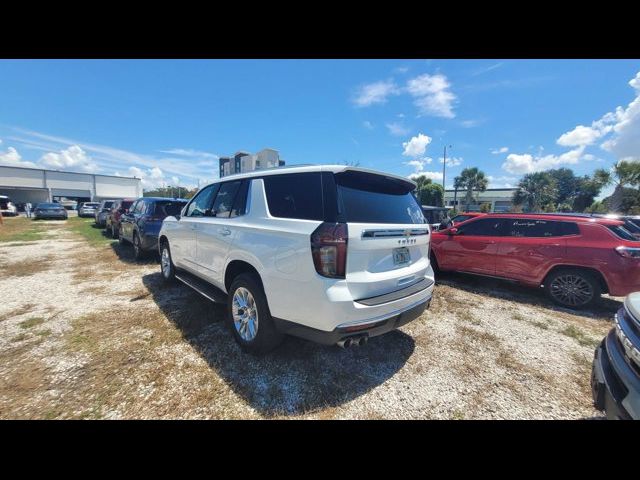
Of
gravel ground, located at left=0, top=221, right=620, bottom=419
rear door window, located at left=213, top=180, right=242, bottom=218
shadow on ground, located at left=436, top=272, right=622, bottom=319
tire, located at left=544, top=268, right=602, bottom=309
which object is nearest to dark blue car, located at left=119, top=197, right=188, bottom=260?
gravel ground, located at left=0, top=221, right=620, bottom=419

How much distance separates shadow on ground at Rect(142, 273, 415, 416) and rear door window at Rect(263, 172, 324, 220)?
5.09 feet

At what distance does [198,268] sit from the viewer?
396 cm

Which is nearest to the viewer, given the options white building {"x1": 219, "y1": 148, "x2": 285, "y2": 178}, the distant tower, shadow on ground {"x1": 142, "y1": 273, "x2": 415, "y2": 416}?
shadow on ground {"x1": 142, "y1": 273, "x2": 415, "y2": 416}

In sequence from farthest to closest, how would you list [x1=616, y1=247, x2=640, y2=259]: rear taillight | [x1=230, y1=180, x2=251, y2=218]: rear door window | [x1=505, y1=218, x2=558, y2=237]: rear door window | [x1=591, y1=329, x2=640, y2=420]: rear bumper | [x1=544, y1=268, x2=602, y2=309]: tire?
[x1=505, y1=218, x2=558, y2=237]: rear door window, [x1=544, y1=268, x2=602, y2=309]: tire, [x1=616, y1=247, x2=640, y2=259]: rear taillight, [x1=230, y1=180, x2=251, y2=218]: rear door window, [x1=591, y1=329, x2=640, y2=420]: rear bumper

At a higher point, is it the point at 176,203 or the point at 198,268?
the point at 176,203

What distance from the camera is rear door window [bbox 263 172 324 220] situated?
235 cm

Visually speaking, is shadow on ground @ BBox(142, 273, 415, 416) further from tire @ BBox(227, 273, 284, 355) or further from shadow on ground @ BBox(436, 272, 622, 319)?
shadow on ground @ BBox(436, 272, 622, 319)

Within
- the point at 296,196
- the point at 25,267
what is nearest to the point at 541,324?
the point at 296,196
